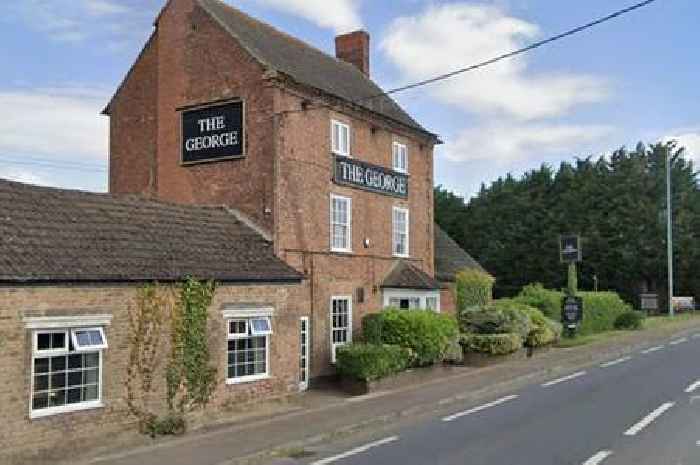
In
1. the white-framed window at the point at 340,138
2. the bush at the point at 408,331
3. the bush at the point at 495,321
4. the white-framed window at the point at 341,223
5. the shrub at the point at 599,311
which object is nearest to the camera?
the bush at the point at 408,331

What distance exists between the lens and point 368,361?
807 inches

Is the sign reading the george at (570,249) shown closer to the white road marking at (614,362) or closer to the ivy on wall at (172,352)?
the white road marking at (614,362)

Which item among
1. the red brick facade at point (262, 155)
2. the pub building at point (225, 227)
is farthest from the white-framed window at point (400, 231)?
the red brick facade at point (262, 155)

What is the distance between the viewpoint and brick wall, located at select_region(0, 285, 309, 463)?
12.1 m

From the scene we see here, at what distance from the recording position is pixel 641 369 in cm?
2328

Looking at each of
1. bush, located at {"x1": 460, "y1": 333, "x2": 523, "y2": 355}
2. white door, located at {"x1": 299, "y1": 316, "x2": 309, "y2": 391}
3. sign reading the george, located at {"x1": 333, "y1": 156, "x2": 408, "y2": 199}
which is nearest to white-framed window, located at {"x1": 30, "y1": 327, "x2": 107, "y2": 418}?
white door, located at {"x1": 299, "y1": 316, "x2": 309, "y2": 391}

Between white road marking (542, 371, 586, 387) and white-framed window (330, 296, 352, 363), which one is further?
white-framed window (330, 296, 352, 363)

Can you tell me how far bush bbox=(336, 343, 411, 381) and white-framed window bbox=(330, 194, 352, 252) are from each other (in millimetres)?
3383

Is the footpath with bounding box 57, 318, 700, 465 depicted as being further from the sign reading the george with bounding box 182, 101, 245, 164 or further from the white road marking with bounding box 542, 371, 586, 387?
the sign reading the george with bounding box 182, 101, 245, 164

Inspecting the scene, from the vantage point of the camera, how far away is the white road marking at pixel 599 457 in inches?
421

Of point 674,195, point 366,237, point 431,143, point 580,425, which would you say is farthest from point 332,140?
point 674,195

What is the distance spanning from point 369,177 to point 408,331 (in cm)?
534

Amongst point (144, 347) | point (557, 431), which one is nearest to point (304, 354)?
point (144, 347)

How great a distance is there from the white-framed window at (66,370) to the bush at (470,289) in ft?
69.0
